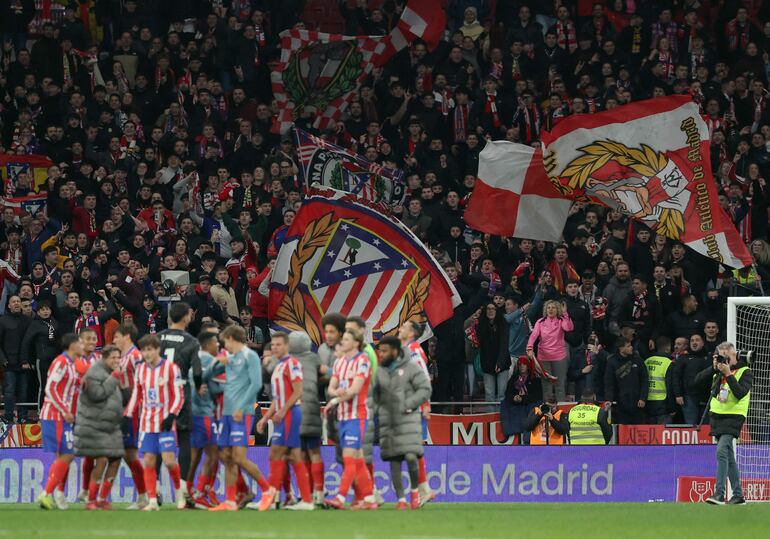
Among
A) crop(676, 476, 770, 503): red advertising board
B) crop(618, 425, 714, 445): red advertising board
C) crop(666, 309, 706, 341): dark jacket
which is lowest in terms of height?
crop(676, 476, 770, 503): red advertising board

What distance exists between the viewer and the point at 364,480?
17688mm

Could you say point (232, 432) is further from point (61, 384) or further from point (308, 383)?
point (61, 384)

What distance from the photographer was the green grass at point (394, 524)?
47.4 ft

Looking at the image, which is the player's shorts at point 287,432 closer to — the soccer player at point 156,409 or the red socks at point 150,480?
the soccer player at point 156,409

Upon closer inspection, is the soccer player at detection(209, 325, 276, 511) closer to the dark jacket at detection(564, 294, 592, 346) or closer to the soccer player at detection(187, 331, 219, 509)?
the soccer player at detection(187, 331, 219, 509)

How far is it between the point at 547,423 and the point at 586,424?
0.60 metres

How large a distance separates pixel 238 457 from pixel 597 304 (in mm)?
9813

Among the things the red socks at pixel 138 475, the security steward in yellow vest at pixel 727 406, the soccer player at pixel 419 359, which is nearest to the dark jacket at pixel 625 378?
the security steward in yellow vest at pixel 727 406

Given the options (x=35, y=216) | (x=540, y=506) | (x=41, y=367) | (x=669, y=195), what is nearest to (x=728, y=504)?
(x=540, y=506)

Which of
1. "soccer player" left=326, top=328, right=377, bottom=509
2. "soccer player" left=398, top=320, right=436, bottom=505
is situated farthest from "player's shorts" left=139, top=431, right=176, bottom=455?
"soccer player" left=398, top=320, right=436, bottom=505

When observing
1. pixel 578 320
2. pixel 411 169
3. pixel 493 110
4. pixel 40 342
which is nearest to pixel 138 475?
pixel 40 342

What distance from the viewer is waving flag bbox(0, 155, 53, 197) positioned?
92.7ft

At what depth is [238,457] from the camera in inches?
685

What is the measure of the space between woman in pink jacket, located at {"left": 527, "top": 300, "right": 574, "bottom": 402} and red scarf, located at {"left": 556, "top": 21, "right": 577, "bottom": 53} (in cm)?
863
